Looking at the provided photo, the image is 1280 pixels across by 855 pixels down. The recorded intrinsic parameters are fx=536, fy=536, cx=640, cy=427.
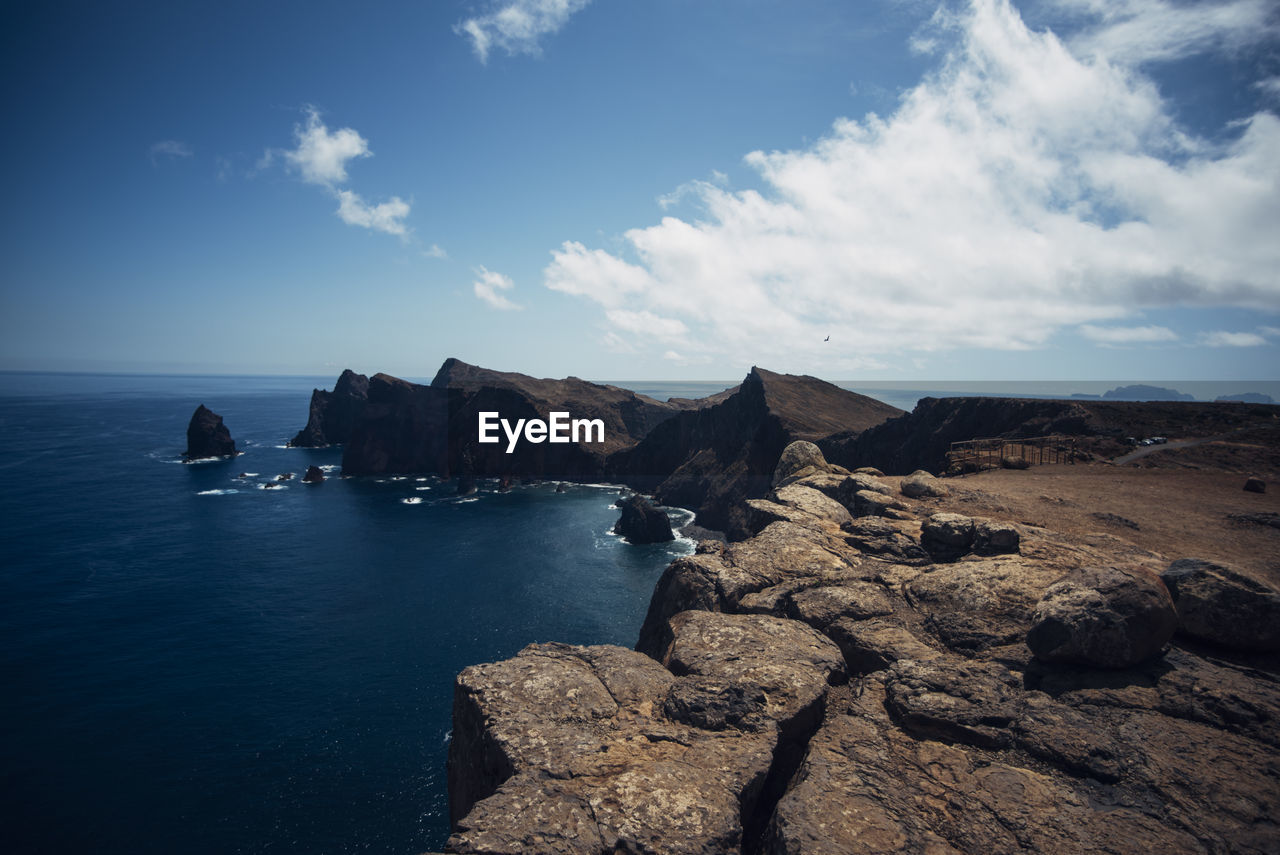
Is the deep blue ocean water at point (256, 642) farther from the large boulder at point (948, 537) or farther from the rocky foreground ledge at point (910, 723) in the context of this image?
the large boulder at point (948, 537)

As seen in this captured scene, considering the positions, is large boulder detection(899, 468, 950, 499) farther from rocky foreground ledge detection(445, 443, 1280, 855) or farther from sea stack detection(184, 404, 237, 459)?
sea stack detection(184, 404, 237, 459)

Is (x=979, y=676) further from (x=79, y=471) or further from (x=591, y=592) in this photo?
(x=79, y=471)

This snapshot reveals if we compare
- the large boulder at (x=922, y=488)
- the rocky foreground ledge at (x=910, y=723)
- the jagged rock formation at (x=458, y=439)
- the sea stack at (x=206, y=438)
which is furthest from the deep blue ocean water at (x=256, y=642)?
the jagged rock formation at (x=458, y=439)

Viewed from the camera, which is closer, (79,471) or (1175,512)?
(1175,512)

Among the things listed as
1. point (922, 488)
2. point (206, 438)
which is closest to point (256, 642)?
point (922, 488)

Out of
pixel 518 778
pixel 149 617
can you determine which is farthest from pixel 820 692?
pixel 149 617

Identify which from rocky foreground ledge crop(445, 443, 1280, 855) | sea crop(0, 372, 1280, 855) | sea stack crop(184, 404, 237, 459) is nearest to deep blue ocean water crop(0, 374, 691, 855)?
sea crop(0, 372, 1280, 855)

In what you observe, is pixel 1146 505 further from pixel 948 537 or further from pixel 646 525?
pixel 646 525
